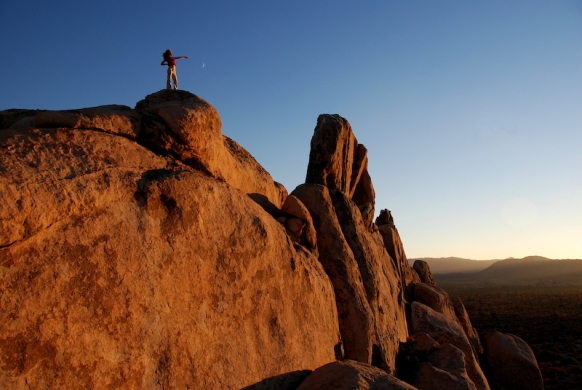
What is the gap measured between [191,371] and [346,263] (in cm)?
589

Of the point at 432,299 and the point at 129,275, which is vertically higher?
the point at 129,275

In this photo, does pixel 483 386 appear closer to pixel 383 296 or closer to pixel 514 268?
pixel 383 296

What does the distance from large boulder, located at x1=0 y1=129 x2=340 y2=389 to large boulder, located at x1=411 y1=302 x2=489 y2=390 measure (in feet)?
27.1

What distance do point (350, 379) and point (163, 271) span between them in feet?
10.5

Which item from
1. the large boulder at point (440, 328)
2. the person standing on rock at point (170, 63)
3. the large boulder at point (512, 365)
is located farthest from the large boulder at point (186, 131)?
the large boulder at point (512, 365)

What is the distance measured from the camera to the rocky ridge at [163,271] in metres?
4.99

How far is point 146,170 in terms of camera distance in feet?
23.0

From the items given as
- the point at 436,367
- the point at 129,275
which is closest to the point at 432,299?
the point at 436,367

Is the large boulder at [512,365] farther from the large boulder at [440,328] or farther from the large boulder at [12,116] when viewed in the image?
the large boulder at [12,116]

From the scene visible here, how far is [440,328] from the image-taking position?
51.6ft

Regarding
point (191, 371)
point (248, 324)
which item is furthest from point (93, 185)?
point (248, 324)

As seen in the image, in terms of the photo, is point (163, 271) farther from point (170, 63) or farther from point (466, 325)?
point (466, 325)

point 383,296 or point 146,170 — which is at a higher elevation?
point 146,170

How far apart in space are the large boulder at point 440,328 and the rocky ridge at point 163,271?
12.2 feet
